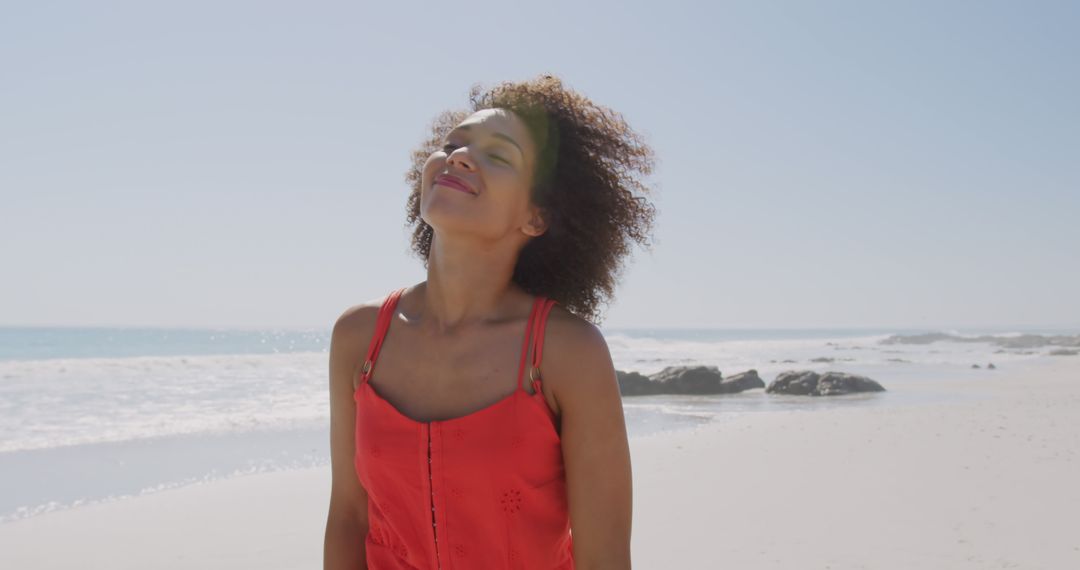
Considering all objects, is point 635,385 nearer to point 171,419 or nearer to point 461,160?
point 171,419

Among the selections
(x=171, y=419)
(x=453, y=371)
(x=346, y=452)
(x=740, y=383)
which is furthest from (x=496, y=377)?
(x=740, y=383)

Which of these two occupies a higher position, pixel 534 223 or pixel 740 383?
pixel 534 223

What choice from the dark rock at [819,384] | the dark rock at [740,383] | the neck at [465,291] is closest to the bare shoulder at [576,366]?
the neck at [465,291]

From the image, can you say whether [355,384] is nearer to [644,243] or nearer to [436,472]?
[436,472]

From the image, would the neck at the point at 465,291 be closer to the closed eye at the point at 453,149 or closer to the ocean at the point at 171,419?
the closed eye at the point at 453,149

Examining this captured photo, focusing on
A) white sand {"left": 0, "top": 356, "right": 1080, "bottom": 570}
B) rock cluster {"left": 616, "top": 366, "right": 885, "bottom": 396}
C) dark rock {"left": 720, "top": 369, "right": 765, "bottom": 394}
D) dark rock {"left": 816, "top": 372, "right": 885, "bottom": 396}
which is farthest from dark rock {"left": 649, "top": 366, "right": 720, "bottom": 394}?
white sand {"left": 0, "top": 356, "right": 1080, "bottom": 570}

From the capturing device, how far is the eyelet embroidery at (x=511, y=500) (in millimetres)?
2078

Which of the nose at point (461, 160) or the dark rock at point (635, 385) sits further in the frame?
the dark rock at point (635, 385)

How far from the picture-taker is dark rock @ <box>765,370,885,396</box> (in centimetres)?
1934

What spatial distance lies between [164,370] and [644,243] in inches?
991

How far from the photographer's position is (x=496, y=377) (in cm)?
217

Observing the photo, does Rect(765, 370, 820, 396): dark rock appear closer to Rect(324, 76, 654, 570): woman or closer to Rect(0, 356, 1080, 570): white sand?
Rect(0, 356, 1080, 570): white sand

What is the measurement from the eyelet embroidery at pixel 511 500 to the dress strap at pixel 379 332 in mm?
503

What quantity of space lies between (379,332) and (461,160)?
1.75ft
